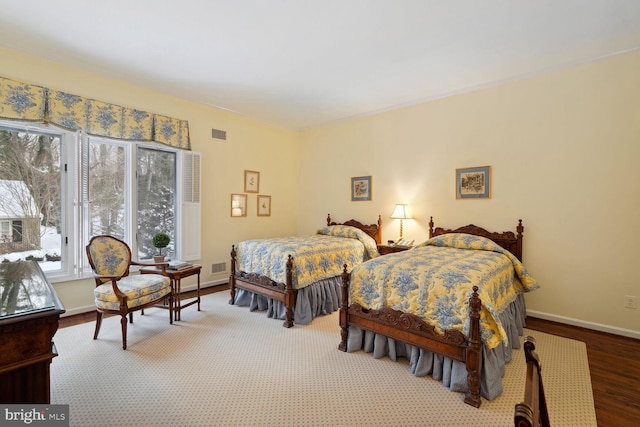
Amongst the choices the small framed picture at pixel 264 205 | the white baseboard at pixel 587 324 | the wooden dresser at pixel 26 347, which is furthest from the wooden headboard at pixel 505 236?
the wooden dresser at pixel 26 347

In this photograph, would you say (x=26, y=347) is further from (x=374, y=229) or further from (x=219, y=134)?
(x=374, y=229)

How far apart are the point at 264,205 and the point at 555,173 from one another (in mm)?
4484

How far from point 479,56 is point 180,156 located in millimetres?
4227

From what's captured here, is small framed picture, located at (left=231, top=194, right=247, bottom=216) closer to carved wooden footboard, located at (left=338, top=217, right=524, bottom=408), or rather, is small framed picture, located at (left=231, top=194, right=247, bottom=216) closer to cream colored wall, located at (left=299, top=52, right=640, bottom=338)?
cream colored wall, located at (left=299, top=52, right=640, bottom=338)

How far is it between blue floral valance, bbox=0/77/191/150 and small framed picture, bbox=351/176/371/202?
112 inches

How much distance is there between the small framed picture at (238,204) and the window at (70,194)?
1.16 meters

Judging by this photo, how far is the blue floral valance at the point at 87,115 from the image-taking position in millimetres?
3131

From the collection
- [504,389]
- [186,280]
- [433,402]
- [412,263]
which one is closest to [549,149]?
[412,263]

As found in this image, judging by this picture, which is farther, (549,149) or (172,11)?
(549,149)

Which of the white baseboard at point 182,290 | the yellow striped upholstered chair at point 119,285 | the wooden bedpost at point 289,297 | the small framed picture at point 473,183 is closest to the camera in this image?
the yellow striped upholstered chair at point 119,285

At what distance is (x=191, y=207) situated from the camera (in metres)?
4.65

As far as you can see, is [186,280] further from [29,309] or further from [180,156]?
[29,309]

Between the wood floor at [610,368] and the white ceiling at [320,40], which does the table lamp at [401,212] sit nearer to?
the white ceiling at [320,40]

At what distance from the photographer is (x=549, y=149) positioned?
3.54 meters
